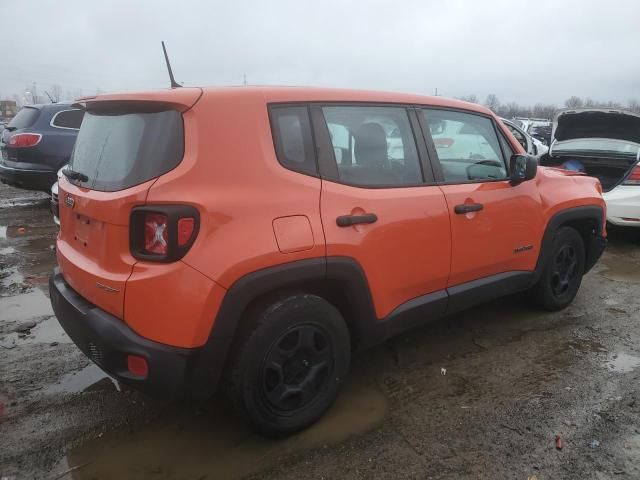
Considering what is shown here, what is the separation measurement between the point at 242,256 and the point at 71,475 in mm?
1322

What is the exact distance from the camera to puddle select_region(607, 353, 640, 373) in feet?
10.9

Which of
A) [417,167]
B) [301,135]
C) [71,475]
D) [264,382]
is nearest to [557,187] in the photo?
[417,167]

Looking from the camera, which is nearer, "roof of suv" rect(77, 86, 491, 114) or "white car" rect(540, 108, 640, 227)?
"roof of suv" rect(77, 86, 491, 114)

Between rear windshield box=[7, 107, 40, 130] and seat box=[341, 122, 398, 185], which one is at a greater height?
seat box=[341, 122, 398, 185]

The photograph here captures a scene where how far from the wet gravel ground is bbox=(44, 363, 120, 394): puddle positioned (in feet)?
0.04

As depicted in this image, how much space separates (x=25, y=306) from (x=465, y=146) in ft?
12.8

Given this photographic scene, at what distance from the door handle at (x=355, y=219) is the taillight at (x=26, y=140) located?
6.95 meters

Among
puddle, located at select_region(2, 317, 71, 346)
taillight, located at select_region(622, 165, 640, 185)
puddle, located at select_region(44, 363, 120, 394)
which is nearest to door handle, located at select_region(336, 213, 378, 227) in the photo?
puddle, located at select_region(44, 363, 120, 394)

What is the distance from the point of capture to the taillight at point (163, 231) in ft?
6.83

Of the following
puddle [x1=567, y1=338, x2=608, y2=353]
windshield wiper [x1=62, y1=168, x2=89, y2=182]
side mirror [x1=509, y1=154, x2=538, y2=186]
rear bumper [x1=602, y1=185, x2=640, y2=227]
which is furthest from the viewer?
rear bumper [x1=602, y1=185, x2=640, y2=227]

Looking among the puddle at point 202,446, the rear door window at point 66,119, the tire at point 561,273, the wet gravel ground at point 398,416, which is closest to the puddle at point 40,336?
the wet gravel ground at point 398,416

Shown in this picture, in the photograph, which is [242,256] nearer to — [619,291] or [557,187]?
[557,187]

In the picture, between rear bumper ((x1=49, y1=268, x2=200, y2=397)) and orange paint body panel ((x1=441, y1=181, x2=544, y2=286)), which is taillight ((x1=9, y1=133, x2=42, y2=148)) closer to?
rear bumper ((x1=49, y1=268, x2=200, y2=397))

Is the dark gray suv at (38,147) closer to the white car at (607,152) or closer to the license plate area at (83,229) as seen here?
the license plate area at (83,229)
